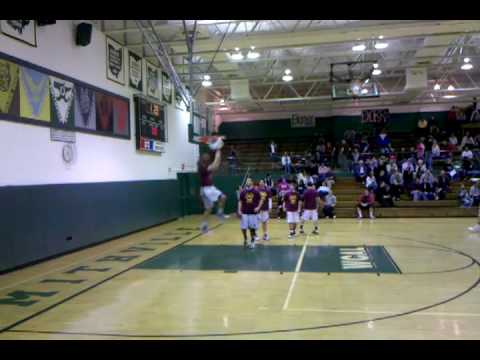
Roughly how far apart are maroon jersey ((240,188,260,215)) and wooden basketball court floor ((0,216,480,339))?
1060 millimetres

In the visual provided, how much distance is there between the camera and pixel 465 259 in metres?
10.2

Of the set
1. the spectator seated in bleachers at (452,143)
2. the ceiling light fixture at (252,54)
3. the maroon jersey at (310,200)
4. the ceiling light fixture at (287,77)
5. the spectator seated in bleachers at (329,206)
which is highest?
the ceiling light fixture at (287,77)

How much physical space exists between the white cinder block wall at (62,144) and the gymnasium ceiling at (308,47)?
1.28m

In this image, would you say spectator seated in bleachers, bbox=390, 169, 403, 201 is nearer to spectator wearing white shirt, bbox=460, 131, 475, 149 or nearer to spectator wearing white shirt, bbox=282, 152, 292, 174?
spectator wearing white shirt, bbox=282, 152, 292, 174

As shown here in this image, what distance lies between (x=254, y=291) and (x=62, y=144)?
23.6 ft

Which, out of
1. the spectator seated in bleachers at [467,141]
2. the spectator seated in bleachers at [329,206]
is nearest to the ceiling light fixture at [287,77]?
the spectator seated in bleachers at [329,206]

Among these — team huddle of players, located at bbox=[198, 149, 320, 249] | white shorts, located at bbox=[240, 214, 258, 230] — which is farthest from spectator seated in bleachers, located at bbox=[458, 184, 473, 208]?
white shorts, located at bbox=[240, 214, 258, 230]

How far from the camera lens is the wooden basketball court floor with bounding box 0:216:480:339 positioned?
5848 millimetres

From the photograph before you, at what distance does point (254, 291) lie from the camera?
7773 millimetres

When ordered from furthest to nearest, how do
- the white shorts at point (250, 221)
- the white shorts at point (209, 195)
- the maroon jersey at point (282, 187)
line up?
the maroon jersey at point (282, 187) < the white shorts at point (250, 221) < the white shorts at point (209, 195)

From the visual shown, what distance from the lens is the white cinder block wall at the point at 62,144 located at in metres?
10.3

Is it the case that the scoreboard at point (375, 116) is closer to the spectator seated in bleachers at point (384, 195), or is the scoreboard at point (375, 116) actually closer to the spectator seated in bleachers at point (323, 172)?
the spectator seated in bleachers at point (323, 172)

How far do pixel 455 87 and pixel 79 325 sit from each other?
26916 mm

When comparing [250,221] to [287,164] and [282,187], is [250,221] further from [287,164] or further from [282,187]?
[287,164]
